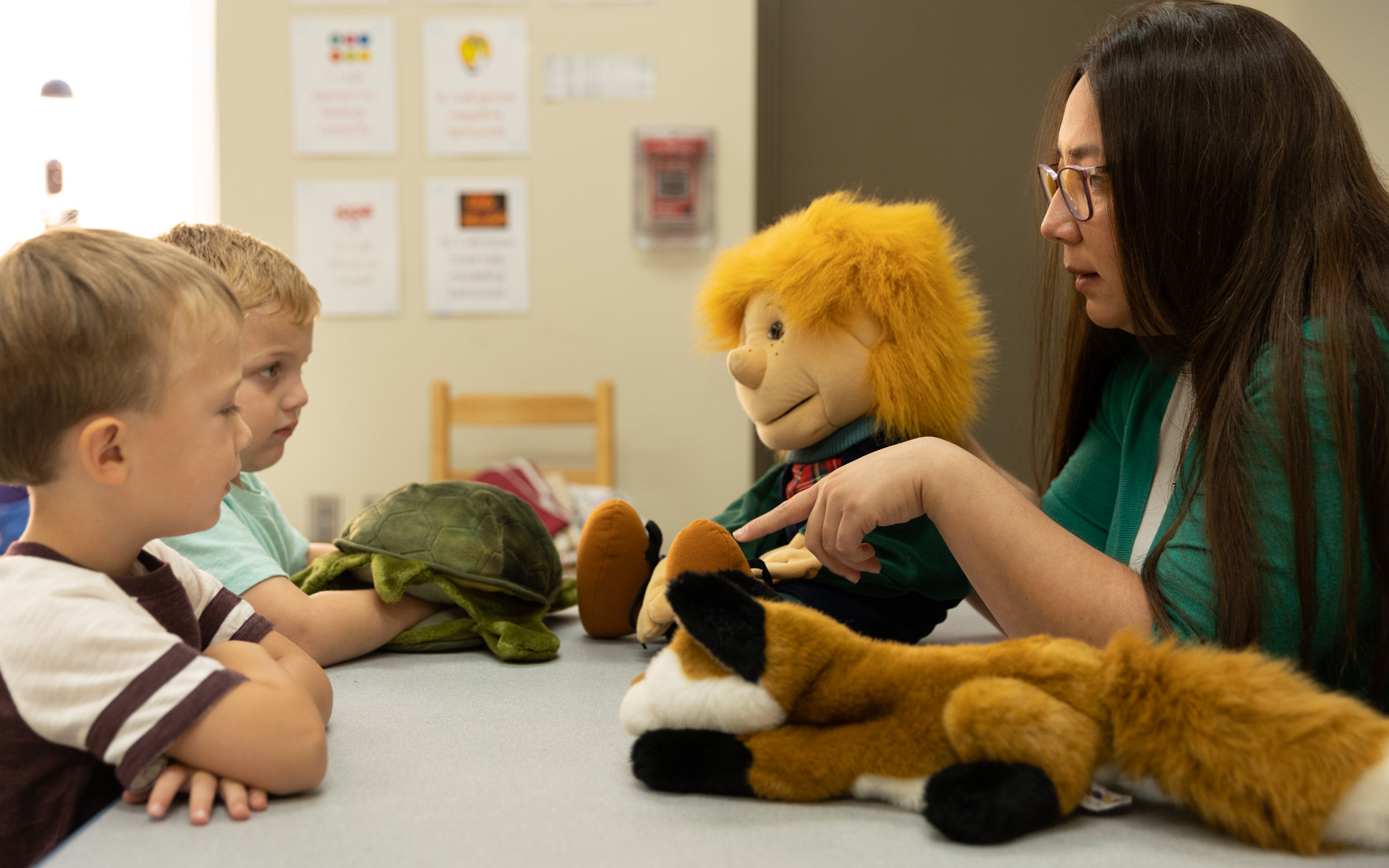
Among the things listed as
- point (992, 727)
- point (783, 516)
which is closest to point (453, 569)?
point (783, 516)

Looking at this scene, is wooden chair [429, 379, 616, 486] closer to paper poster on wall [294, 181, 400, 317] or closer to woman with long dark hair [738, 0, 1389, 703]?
paper poster on wall [294, 181, 400, 317]

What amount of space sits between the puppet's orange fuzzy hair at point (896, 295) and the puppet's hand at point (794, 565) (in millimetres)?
137

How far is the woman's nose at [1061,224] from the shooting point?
2.68ft

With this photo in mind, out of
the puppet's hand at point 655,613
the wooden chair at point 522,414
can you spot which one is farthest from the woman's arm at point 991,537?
the wooden chair at point 522,414

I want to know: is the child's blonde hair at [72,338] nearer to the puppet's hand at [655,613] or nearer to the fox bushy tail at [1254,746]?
the puppet's hand at [655,613]

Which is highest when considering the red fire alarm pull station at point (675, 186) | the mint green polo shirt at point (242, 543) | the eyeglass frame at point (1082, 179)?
the red fire alarm pull station at point (675, 186)

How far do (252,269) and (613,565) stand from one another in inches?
17.4

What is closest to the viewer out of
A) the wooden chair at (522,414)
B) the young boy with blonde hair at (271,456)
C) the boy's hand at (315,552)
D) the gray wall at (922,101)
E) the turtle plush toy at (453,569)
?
the young boy with blonde hair at (271,456)

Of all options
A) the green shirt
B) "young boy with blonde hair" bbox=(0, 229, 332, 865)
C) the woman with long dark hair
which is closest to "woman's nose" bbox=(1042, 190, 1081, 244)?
the woman with long dark hair

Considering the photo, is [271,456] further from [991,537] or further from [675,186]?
[675,186]

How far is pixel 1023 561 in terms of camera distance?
69 centimetres

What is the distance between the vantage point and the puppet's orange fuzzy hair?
0.93 metres

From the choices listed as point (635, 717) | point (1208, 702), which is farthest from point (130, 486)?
point (1208, 702)

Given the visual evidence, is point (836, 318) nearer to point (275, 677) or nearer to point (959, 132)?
point (275, 677)
